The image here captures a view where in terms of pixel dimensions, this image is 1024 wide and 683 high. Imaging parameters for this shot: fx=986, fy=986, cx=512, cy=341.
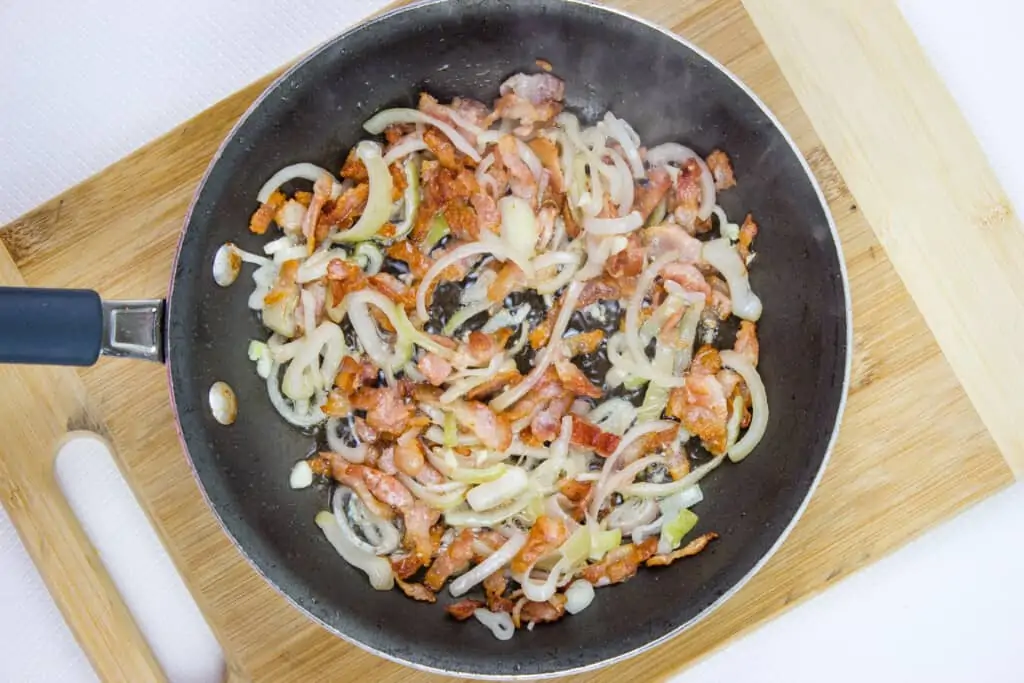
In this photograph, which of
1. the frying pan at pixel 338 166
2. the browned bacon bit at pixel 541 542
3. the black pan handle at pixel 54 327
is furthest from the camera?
the browned bacon bit at pixel 541 542

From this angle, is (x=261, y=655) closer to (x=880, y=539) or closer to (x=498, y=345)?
(x=498, y=345)

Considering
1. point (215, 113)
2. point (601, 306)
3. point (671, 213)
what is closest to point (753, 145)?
point (671, 213)

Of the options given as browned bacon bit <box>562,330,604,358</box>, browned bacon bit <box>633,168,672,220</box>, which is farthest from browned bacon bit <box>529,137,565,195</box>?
browned bacon bit <box>562,330,604,358</box>

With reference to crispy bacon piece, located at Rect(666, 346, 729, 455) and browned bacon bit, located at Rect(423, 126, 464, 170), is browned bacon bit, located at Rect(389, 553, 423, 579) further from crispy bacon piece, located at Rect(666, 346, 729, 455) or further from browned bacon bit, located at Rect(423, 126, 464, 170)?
browned bacon bit, located at Rect(423, 126, 464, 170)

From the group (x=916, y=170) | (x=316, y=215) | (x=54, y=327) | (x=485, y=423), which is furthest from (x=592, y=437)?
(x=54, y=327)

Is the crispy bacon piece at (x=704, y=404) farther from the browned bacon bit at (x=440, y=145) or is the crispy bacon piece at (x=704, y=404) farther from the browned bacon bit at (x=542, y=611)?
the browned bacon bit at (x=440, y=145)

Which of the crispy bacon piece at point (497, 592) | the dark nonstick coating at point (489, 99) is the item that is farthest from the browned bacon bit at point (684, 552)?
the crispy bacon piece at point (497, 592)
